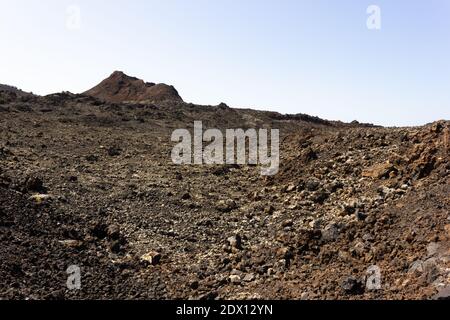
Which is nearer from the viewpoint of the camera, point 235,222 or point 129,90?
point 235,222

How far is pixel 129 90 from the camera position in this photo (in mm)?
44062

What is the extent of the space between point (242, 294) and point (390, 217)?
2.83 m

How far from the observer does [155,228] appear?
A: 9.80 meters

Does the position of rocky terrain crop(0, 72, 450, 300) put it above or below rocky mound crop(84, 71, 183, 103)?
below

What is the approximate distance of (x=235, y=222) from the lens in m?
10.2

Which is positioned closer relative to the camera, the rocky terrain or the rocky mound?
the rocky terrain

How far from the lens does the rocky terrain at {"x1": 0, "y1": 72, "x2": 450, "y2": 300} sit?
275 inches

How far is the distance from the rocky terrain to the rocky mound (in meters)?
26.5

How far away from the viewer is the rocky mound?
41.8 metres

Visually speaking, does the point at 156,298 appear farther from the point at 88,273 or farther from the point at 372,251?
the point at 372,251

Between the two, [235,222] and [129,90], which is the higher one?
[129,90]

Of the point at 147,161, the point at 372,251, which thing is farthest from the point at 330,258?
the point at 147,161

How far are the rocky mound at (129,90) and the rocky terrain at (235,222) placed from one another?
26.5 m

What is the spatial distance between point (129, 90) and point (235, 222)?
1416 inches
